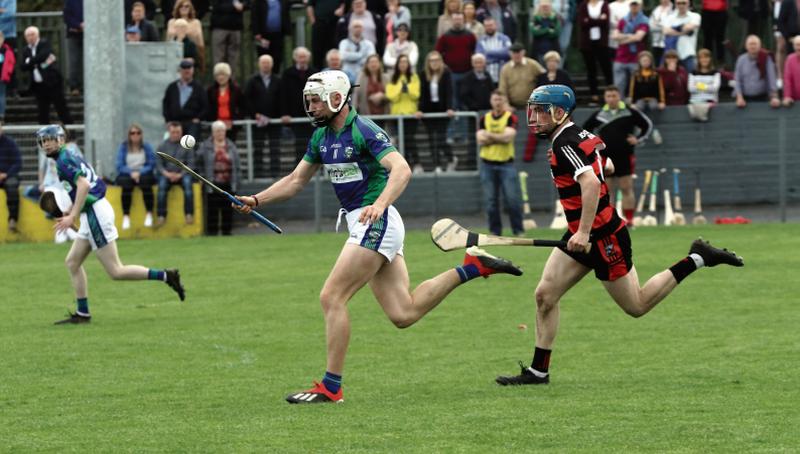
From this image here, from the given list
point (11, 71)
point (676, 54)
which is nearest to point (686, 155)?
point (676, 54)

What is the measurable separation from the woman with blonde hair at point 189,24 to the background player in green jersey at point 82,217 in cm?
1129

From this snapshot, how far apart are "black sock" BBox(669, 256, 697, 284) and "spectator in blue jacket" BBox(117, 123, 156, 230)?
1398cm

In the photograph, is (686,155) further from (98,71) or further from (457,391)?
(457,391)

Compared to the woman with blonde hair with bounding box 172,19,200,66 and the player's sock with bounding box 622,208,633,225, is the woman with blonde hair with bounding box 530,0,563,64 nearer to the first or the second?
the player's sock with bounding box 622,208,633,225

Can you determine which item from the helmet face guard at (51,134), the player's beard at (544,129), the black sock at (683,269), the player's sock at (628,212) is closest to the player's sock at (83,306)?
the helmet face guard at (51,134)

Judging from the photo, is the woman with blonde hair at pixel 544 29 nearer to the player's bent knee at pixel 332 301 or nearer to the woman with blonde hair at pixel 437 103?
the woman with blonde hair at pixel 437 103

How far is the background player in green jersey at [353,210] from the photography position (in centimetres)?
984

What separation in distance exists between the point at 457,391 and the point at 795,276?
771 centimetres

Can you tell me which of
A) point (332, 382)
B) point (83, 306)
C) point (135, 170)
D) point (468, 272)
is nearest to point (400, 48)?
point (135, 170)

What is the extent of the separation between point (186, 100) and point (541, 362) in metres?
14.8

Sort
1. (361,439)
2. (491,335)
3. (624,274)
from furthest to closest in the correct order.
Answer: (491,335) → (624,274) → (361,439)

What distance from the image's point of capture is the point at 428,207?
24.2 metres

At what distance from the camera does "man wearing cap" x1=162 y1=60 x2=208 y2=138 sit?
24406mm

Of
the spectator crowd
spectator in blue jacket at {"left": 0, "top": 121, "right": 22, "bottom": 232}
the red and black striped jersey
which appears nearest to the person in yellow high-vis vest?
the spectator crowd
